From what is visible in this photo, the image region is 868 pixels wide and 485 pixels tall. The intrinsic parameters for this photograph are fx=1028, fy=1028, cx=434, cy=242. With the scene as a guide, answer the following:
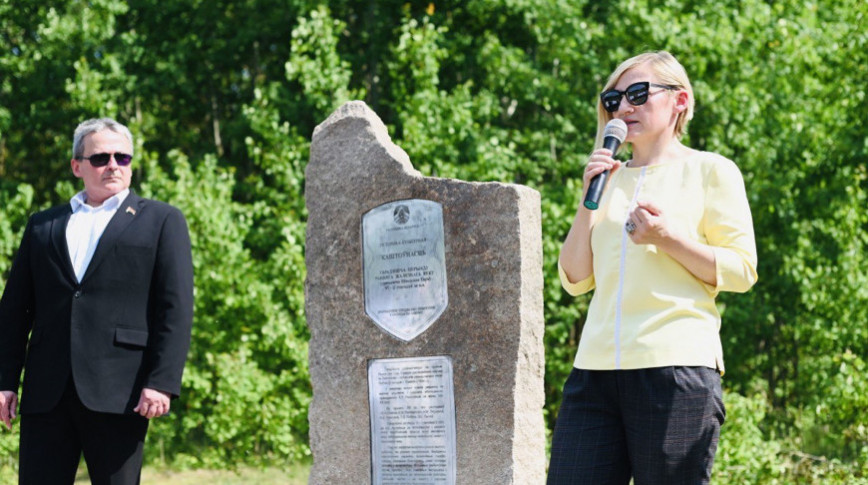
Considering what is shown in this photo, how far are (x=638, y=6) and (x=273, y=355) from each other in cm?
513

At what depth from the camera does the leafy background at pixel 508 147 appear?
9203 millimetres

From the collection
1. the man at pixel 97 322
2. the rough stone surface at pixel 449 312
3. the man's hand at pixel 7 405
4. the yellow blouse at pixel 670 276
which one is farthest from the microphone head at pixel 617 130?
the man's hand at pixel 7 405

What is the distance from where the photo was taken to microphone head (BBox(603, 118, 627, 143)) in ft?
9.61

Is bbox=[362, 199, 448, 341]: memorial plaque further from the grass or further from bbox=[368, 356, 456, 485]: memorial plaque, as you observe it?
the grass

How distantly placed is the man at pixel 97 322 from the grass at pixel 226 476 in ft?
18.7

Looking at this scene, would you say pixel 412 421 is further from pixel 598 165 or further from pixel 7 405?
pixel 598 165

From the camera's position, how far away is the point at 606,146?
292 cm

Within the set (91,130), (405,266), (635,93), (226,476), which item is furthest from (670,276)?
(226,476)

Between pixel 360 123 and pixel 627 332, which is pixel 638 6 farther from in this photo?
pixel 627 332

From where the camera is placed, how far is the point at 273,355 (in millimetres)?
10070

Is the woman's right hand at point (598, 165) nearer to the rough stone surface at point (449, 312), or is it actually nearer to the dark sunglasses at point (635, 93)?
the dark sunglasses at point (635, 93)

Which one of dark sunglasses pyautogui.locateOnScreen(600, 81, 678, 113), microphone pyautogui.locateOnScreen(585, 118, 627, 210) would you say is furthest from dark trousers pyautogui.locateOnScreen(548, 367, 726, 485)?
dark sunglasses pyautogui.locateOnScreen(600, 81, 678, 113)

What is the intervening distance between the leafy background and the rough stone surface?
3144 millimetres

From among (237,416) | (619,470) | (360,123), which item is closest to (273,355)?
(237,416)
